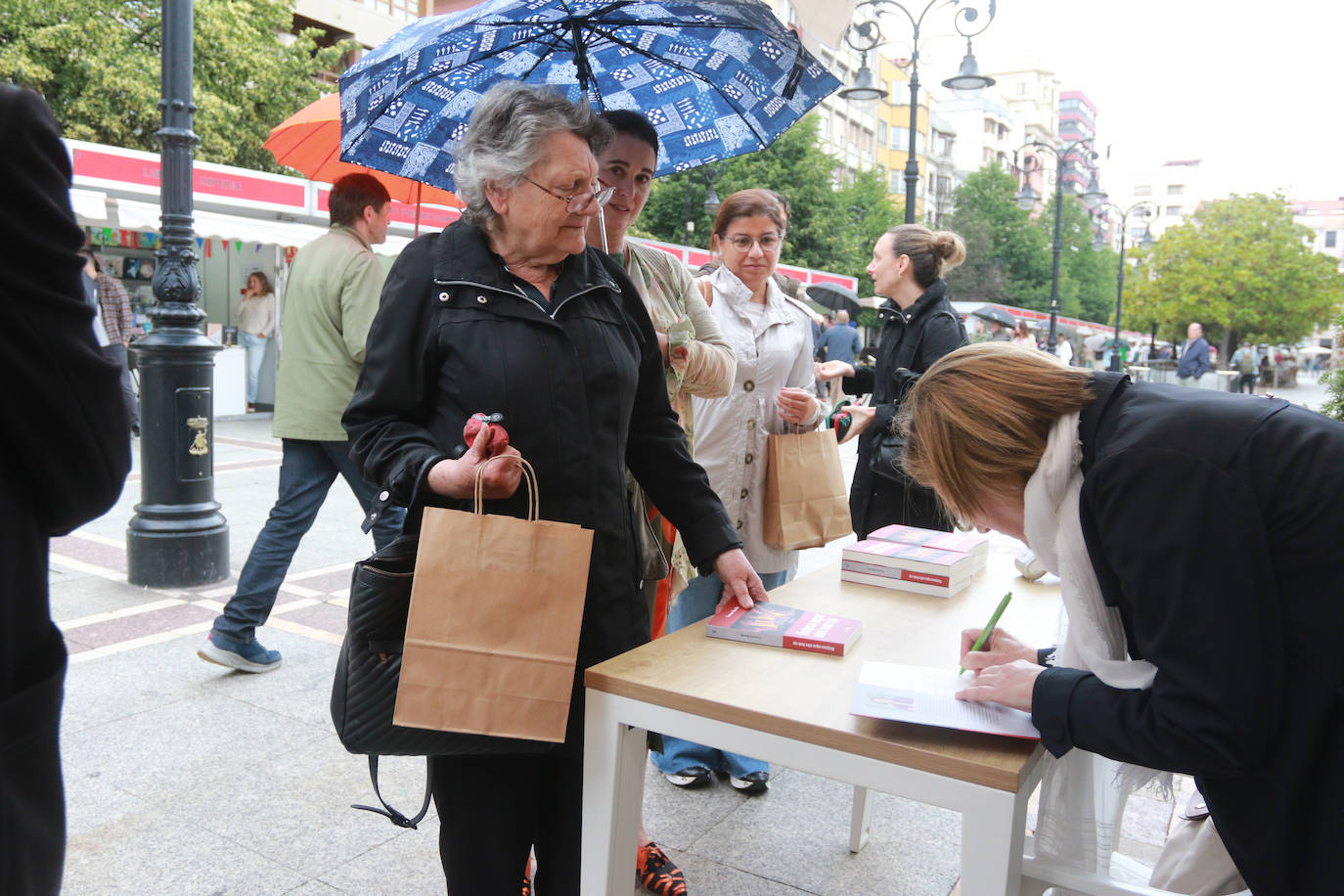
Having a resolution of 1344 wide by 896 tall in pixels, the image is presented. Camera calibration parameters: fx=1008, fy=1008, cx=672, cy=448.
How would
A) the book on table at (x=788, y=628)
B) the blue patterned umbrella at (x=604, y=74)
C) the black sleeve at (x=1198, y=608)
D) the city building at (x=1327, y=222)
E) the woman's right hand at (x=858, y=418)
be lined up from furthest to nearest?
the city building at (x=1327, y=222)
the woman's right hand at (x=858, y=418)
the blue patterned umbrella at (x=604, y=74)
the book on table at (x=788, y=628)
the black sleeve at (x=1198, y=608)

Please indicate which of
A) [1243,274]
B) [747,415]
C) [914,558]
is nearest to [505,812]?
[914,558]

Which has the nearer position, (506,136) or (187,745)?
(506,136)

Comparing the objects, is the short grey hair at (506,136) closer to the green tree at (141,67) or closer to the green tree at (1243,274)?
the green tree at (141,67)

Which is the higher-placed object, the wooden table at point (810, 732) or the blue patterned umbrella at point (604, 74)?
the blue patterned umbrella at point (604, 74)

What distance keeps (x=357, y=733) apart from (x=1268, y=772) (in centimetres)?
143

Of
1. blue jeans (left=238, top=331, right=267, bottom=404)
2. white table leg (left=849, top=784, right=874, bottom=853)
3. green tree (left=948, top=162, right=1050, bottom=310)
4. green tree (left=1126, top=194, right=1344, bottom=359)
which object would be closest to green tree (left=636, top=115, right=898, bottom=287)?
blue jeans (left=238, top=331, right=267, bottom=404)

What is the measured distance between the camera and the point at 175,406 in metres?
5.59

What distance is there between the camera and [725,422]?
11.6ft

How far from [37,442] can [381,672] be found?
2.51 ft

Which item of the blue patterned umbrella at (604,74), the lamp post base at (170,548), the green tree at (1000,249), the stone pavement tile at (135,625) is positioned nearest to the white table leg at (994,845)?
the blue patterned umbrella at (604,74)

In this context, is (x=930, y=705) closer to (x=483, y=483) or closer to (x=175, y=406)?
(x=483, y=483)

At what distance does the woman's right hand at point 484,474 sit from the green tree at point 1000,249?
53.9m

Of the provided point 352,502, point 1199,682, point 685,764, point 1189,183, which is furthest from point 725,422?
point 1189,183

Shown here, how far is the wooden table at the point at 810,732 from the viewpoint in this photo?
5.10 feet
